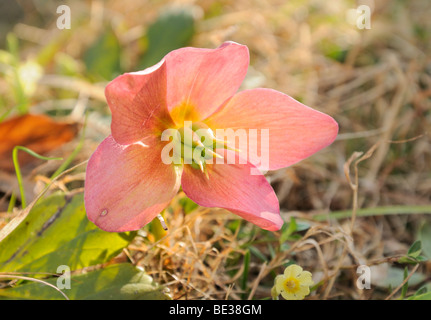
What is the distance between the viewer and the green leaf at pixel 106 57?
1.25 metres

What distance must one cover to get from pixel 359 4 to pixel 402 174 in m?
0.68

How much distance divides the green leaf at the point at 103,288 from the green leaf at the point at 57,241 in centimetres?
2

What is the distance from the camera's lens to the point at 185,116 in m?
0.60

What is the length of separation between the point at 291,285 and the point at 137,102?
294mm

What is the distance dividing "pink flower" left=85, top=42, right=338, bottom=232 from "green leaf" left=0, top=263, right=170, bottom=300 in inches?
4.2

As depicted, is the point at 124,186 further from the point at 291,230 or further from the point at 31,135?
the point at 31,135

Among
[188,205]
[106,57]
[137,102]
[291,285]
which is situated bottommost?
[291,285]

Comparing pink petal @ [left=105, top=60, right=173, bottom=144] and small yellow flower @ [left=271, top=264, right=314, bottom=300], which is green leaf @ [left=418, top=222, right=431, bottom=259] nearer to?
small yellow flower @ [left=271, top=264, right=314, bottom=300]

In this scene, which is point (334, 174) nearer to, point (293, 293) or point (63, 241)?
point (293, 293)

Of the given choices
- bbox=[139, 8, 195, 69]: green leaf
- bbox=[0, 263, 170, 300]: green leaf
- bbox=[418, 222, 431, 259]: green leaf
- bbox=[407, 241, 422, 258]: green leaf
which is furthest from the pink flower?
bbox=[139, 8, 195, 69]: green leaf

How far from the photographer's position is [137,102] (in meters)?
0.53

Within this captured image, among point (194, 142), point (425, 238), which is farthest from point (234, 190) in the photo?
point (425, 238)

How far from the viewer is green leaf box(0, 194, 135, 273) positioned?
606 millimetres

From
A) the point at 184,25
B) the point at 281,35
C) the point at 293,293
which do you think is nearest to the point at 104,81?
the point at 184,25
